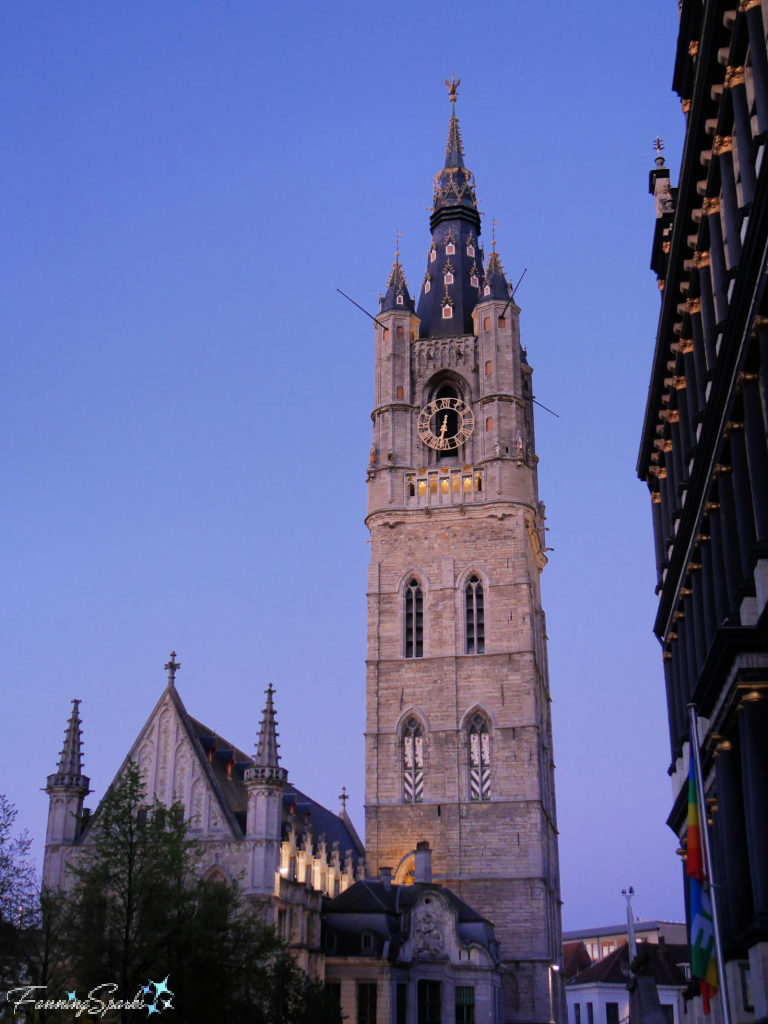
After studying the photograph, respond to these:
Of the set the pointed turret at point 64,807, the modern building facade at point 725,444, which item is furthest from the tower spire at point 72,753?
the modern building facade at point 725,444

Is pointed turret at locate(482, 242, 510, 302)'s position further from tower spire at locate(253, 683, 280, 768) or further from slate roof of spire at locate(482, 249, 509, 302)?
tower spire at locate(253, 683, 280, 768)

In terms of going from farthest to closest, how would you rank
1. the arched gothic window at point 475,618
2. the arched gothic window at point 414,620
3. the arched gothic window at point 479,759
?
the arched gothic window at point 414,620
the arched gothic window at point 475,618
the arched gothic window at point 479,759

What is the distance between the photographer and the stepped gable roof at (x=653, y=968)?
7062 centimetres

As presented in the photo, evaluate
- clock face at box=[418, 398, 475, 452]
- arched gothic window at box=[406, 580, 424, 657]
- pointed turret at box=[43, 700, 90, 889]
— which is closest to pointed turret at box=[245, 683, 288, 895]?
pointed turret at box=[43, 700, 90, 889]

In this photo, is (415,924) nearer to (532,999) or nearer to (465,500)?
(532,999)

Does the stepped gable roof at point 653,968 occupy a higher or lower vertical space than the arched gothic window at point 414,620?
lower

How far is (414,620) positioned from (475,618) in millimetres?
3219

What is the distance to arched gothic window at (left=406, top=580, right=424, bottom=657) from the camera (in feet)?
208

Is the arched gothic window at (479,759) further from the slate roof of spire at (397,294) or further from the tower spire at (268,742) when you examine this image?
the slate roof of spire at (397,294)

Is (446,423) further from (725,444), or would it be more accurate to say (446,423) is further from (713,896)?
(713,896)

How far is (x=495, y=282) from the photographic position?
70.8 m

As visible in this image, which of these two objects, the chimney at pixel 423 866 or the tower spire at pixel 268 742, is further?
the chimney at pixel 423 866

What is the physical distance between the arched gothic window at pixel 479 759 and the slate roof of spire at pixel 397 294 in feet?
83.0

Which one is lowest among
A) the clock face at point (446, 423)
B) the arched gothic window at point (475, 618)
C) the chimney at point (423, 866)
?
the chimney at point (423, 866)
